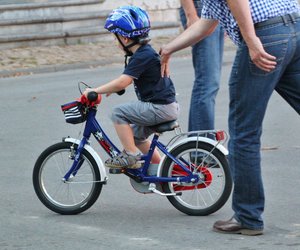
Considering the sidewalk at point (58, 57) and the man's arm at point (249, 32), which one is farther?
the sidewalk at point (58, 57)

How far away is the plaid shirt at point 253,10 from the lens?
5652 millimetres

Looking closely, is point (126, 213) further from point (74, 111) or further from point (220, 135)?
point (220, 135)

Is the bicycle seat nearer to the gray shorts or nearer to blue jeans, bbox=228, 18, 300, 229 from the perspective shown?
the gray shorts

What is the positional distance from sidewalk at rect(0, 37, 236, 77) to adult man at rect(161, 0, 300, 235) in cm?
1018

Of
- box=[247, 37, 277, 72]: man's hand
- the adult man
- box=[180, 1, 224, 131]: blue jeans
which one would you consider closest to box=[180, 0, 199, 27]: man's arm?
box=[180, 1, 224, 131]: blue jeans

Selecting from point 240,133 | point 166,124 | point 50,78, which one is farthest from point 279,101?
point 240,133

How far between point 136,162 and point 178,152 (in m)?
0.30

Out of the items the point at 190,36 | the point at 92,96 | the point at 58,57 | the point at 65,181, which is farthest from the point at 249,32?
the point at 58,57

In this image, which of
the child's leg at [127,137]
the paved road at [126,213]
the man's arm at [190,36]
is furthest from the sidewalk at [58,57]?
the man's arm at [190,36]

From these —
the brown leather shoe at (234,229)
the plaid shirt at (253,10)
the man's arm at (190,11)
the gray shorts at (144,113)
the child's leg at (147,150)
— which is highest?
the man's arm at (190,11)

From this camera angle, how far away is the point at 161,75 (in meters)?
6.63

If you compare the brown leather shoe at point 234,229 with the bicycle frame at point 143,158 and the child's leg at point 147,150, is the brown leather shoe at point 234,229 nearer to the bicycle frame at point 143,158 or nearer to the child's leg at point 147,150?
the bicycle frame at point 143,158

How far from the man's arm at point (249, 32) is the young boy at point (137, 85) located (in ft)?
3.79

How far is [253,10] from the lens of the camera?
18.5 ft
